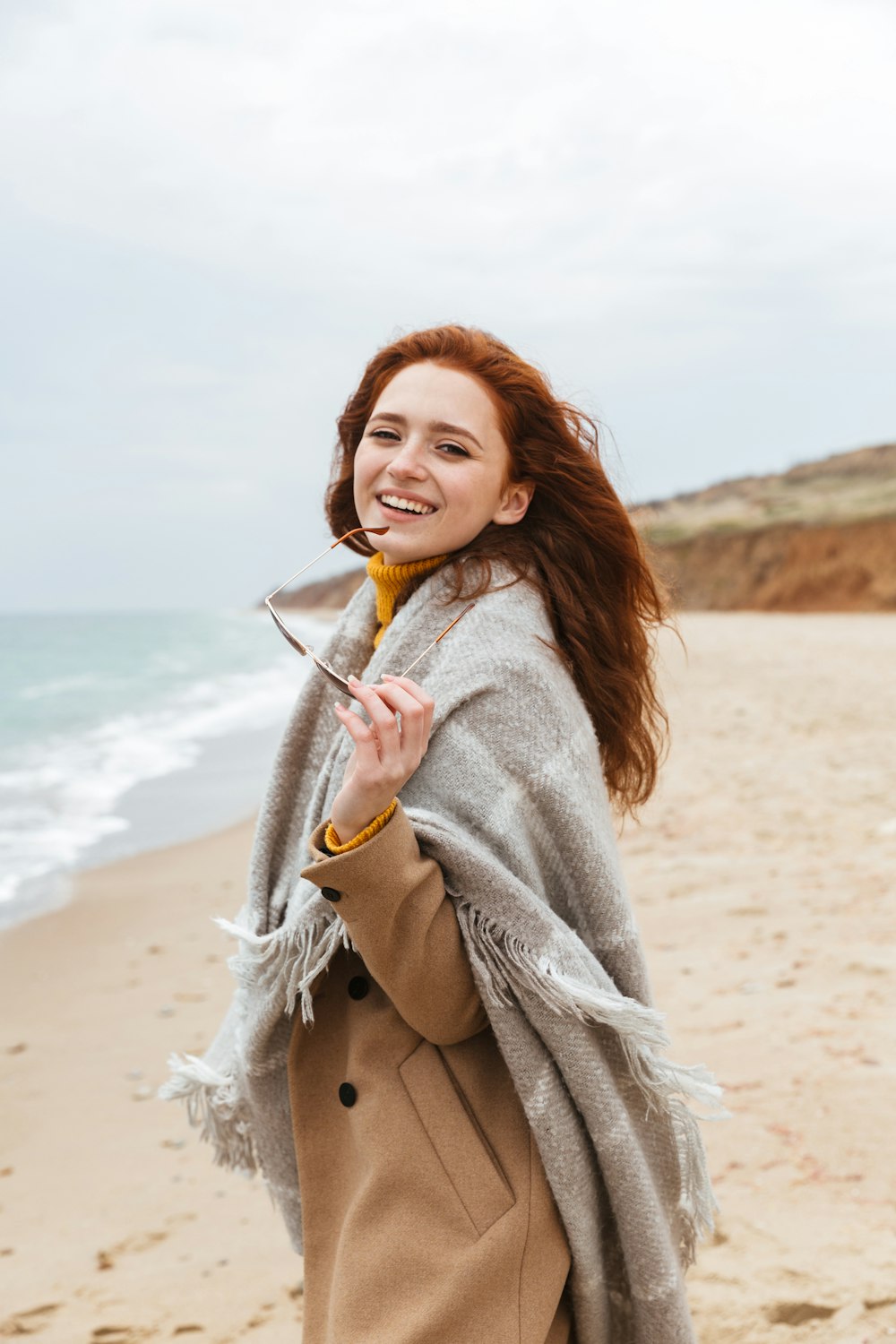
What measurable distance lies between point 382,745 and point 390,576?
1.86 feet

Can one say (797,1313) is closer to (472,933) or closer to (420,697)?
(472,933)

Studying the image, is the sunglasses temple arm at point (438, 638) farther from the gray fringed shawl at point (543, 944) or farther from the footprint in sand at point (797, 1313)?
the footprint in sand at point (797, 1313)

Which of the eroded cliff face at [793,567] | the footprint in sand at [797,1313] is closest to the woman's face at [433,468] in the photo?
the footprint in sand at [797,1313]

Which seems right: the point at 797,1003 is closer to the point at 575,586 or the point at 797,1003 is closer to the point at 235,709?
the point at 575,586

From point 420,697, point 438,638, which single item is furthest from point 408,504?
point 420,697

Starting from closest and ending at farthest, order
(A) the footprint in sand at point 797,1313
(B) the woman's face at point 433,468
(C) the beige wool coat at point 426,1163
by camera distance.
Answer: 1. (C) the beige wool coat at point 426,1163
2. (B) the woman's face at point 433,468
3. (A) the footprint in sand at point 797,1313

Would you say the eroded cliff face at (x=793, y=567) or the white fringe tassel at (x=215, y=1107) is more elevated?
the white fringe tassel at (x=215, y=1107)

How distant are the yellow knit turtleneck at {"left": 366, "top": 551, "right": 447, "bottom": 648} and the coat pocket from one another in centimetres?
72

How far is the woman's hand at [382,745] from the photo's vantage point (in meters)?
1.50

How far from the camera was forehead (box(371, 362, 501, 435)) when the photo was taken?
6.54 ft

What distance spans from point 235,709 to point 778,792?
11611 millimetres

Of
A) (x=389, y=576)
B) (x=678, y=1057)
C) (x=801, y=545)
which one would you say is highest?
(x=389, y=576)

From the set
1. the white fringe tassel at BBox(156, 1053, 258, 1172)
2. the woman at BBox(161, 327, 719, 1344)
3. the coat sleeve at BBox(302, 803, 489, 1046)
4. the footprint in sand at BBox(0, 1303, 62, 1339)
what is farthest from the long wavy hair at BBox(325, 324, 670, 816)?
the footprint in sand at BBox(0, 1303, 62, 1339)

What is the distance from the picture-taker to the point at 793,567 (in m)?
34.9
